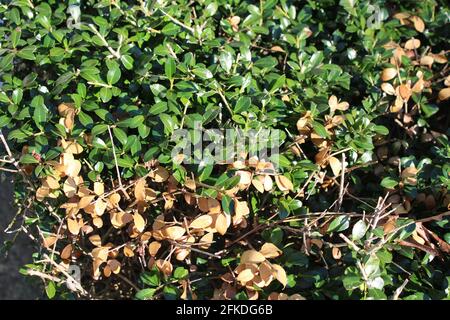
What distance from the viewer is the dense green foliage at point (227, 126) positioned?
1928 millimetres

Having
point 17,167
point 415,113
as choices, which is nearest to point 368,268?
point 415,113

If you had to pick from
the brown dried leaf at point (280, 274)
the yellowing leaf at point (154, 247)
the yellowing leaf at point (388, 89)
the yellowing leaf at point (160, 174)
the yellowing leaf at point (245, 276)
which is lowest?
the yellowing leaf at point (154, 247)

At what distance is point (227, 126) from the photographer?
6.48 feet

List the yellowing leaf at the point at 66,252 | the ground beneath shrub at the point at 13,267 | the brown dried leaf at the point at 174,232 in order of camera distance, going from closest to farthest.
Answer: the brown dried leaf at the point at 174,232, the yellowing leaf at the point at 66,252, the ground beneath shrub at the point at 13,267

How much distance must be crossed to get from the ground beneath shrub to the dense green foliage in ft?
4.21

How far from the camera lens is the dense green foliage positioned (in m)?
1.93

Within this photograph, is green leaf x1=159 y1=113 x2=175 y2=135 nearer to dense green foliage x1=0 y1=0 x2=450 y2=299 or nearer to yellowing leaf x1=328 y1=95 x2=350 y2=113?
dense green foliage x1=0 y1=0 x2=450 y2=299

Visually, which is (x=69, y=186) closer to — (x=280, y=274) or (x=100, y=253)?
(x=100, y=253)

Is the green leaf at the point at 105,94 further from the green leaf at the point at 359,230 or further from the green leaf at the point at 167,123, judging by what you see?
the green leaf at the point at 359,230

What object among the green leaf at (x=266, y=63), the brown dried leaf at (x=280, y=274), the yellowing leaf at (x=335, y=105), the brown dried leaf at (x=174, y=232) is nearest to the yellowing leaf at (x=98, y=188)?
the brown dried leaf at (x=174, y=232)

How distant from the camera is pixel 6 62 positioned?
2146 millimetres

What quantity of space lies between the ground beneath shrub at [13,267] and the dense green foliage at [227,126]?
128 centimetres

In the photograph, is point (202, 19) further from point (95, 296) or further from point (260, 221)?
point (95, 296)

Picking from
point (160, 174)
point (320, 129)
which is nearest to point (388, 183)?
point (320, 129)
